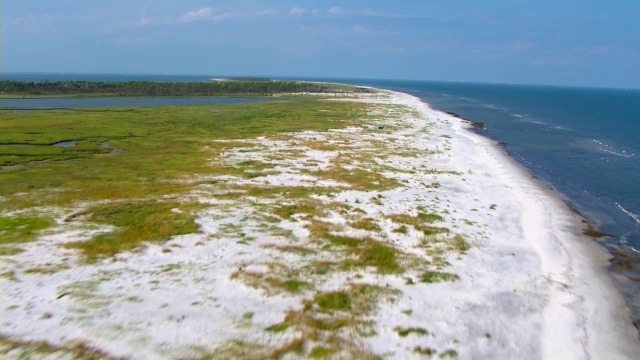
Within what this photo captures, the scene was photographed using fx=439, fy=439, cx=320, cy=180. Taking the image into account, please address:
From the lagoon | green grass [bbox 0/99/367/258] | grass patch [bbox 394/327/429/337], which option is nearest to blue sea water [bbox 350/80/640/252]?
grass patch [bbox 394/327/429/337]

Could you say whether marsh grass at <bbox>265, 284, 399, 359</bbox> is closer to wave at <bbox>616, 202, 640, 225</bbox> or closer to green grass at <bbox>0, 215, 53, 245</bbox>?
green grass at <bbox>0, 215, 53, 245</bbox>

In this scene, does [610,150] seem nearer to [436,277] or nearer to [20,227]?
[436,277]

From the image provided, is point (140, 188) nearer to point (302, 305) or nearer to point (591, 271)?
point (302, 305)

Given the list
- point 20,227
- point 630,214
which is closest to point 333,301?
point 20,227

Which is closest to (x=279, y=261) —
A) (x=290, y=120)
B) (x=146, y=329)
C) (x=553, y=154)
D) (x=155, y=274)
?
(x=155, y=274)

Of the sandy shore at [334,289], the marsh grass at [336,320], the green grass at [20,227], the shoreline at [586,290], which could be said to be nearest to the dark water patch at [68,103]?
the green grass at [20,227]

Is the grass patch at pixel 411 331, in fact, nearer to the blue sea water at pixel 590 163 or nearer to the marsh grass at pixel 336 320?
the marsh grass at pixel 336 320
